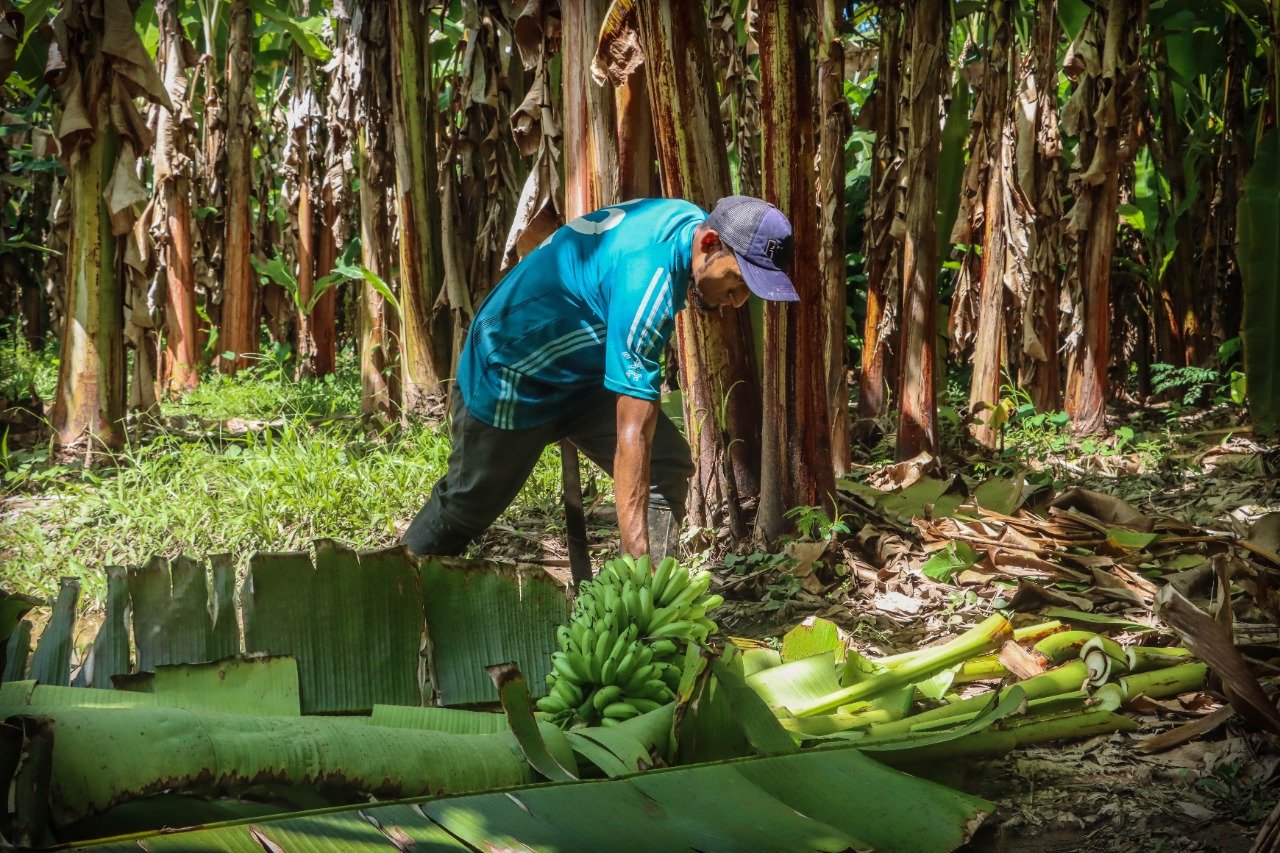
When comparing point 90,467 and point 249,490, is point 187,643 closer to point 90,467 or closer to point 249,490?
point 249,490

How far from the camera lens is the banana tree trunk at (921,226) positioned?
520 cm

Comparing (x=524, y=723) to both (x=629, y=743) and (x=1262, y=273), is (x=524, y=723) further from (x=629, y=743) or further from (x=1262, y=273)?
(x=1262, y=273)

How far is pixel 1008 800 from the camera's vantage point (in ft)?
7.19

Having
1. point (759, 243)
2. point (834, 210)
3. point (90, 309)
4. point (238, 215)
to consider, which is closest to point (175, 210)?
point (238, 215)

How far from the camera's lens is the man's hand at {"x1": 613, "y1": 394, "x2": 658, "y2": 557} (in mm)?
2926

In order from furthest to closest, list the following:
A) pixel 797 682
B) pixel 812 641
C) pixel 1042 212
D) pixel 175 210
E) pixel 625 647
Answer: pixel 175 210, pixel 1042 212, pixel 812 641, pixel 797 682, pixel 625 647

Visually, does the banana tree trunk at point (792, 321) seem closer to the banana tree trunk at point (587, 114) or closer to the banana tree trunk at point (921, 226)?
the banana tree trunk at point (587, 114)

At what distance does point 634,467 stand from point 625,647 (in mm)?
1082

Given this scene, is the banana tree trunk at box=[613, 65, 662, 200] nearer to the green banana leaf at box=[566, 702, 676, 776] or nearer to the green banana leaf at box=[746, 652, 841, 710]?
the green banana leaf at box=[746, 652, 841, 710]

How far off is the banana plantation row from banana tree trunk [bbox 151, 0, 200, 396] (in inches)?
1.1

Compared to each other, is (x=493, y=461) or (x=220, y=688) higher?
(x=493, y=461)

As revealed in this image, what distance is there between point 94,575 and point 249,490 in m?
0.72

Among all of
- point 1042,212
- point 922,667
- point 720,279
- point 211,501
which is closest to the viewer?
point 922,667

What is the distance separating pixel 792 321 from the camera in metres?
4.08
